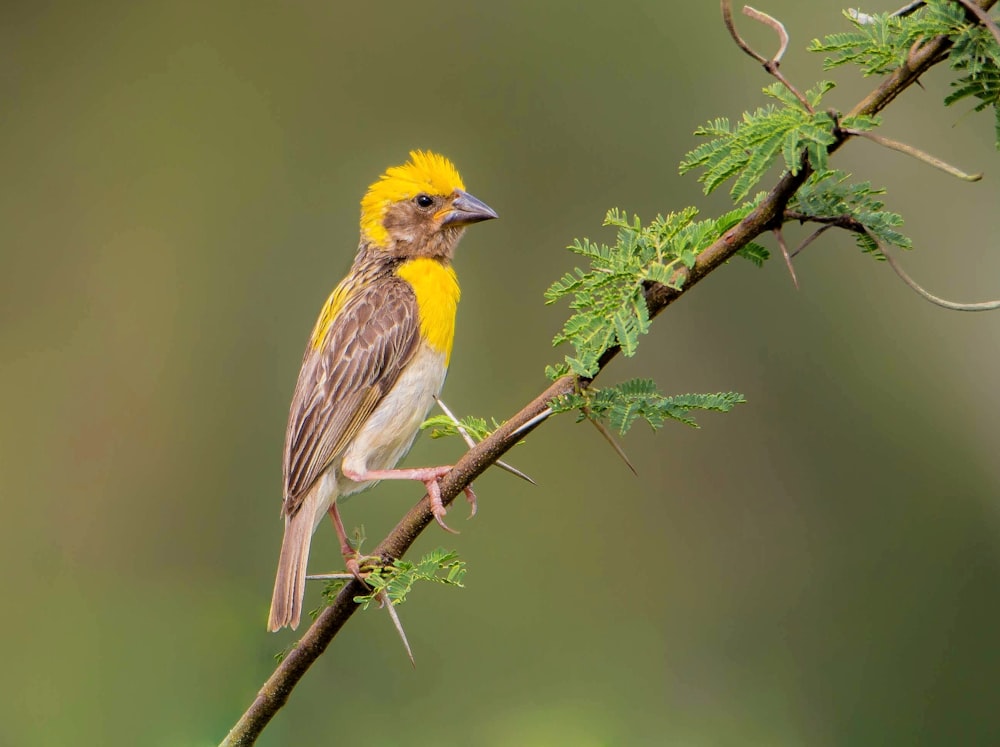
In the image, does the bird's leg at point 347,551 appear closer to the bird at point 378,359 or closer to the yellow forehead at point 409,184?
the bird at point 378,359

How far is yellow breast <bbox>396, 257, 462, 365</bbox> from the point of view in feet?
14.3

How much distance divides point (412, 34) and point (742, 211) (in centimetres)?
709

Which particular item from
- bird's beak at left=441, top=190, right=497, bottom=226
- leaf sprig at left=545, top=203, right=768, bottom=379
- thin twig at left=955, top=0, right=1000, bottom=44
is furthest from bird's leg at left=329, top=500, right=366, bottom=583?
thin twig at left=955, top=0, right=1000, bottom=44

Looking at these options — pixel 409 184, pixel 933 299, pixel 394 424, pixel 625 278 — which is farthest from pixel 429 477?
pixel 409 184

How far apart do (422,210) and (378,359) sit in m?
0.79

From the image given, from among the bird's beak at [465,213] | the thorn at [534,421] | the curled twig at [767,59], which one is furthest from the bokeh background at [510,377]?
the curled twig at [767,59]

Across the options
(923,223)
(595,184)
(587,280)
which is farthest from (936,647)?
(587,280)

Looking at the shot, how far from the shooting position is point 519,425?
93.0 inches

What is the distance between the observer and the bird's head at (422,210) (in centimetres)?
469

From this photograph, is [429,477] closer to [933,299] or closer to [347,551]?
[347,551]

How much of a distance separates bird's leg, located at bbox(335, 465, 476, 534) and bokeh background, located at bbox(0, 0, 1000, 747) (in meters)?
1.29

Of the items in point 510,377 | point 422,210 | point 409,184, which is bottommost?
point 510,377

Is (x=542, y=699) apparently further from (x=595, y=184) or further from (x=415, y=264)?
(x=595, y=184)

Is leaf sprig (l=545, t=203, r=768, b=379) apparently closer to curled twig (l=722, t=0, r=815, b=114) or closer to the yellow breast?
curled twig (l=722, t=0, r=815, b=114)
